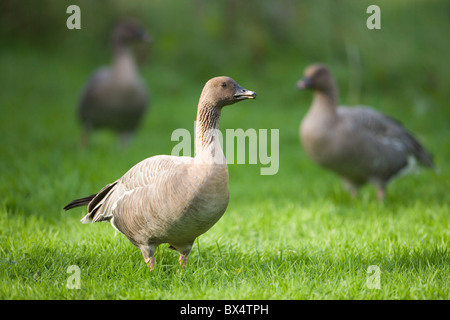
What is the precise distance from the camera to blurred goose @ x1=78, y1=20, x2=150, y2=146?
948cm

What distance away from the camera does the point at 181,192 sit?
3.76m

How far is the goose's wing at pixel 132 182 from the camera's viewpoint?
404 centimetres

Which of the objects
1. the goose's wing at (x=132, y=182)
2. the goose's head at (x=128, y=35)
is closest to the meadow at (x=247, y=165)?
the goose's wing at (x=132, y=182)

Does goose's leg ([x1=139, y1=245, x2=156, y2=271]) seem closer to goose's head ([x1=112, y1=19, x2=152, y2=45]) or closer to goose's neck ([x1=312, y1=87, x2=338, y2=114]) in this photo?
goose's neck ([x1=312, y1=87, x2=338, y2=114])

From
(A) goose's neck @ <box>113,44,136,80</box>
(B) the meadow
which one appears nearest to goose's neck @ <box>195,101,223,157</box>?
(B) the meadow

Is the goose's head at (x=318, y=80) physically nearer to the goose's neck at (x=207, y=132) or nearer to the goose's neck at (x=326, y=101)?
the goose's neck at (x=326, y=101)

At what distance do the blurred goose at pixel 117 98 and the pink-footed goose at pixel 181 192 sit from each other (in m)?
5.34

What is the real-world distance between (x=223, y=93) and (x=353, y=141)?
138 inches

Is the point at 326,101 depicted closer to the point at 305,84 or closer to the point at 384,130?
the point at 305,84

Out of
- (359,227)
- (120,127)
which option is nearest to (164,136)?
(120,127)

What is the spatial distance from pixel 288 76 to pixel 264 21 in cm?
245

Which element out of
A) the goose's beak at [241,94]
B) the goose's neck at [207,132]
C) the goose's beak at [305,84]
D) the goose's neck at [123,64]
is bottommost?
the goose's neck at [207,132]
